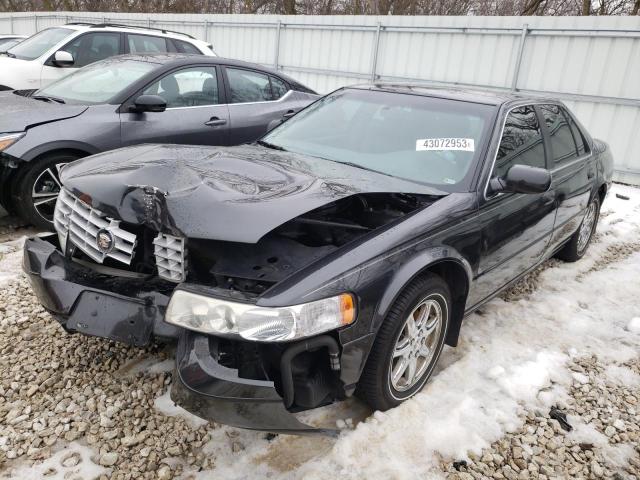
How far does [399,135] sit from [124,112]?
8.86 feet

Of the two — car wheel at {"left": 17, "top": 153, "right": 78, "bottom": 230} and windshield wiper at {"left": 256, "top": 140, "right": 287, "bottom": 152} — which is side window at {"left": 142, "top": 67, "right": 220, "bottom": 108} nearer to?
car wheel at {"left": 17, "top": 153, "right": 78, "bottom": 230}

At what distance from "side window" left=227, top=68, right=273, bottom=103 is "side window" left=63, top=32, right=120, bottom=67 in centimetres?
272

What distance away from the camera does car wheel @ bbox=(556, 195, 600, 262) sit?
4.72 m

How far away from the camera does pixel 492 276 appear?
3.12 metres

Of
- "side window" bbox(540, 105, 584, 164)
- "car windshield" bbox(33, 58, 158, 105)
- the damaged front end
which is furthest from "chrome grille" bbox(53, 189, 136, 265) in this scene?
"side window" bbox(540, 105, 584, 164)

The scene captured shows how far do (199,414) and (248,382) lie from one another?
0.78 feet

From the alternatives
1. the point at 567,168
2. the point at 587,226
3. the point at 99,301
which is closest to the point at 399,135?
the point at 567,168

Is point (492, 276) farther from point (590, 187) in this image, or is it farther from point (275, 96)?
point (275, 96)

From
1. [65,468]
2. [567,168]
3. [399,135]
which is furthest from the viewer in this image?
[567,168]

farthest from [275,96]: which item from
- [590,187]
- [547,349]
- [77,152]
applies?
[547,349]

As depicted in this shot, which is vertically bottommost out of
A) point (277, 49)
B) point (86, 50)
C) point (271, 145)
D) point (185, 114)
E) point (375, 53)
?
point (185, 114)

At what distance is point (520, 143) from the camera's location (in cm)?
337

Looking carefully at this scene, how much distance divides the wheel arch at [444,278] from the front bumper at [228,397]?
571 mm

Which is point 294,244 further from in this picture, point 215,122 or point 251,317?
point 215,122
